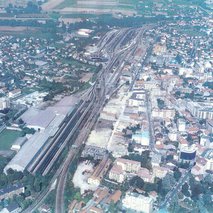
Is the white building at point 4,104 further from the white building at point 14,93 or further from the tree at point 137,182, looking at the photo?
the tree at point 137,182

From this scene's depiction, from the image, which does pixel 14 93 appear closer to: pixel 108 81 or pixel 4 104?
pixel 4 104

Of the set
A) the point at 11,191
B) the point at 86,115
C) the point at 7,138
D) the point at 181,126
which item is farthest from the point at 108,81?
the point at 11,191

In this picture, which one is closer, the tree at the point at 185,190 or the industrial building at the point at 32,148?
the tree at the point at 185,190

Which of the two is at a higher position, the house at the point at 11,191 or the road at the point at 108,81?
the house at the point at 11,191

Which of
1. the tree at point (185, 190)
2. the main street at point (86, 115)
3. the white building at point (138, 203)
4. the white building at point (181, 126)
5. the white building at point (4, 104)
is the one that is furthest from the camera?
the white building at point (4, 104)

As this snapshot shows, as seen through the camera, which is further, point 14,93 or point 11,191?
point 14,93

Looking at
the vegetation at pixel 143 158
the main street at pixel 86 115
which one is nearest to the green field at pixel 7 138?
→ the main street at pixel 86 115

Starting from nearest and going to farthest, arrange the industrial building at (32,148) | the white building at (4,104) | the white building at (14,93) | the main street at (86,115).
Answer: the main street at (86,115) → the industrial building at (32,148) → the white building at (4,104) → the white building at (14,93)

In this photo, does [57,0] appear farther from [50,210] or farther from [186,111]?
[50,210]
